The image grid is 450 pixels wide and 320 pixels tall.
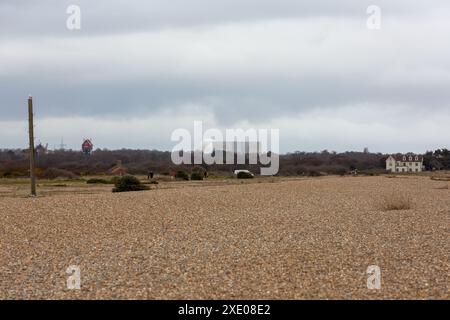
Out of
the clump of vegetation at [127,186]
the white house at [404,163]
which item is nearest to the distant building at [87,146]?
the white house at [404,163]

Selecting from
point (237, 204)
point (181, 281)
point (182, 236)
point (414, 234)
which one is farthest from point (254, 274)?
point (237, 204)

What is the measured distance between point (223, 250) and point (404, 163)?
81.3m

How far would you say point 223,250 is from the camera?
13.2 m

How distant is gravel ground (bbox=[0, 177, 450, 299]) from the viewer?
966 cm

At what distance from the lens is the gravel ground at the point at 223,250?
9.66 meters

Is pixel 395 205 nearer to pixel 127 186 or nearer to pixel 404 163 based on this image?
pixel 127 186

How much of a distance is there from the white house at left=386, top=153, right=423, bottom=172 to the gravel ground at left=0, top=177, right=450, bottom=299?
67256 mm

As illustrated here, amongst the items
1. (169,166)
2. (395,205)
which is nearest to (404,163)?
(169,166)

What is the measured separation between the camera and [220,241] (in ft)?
47.6

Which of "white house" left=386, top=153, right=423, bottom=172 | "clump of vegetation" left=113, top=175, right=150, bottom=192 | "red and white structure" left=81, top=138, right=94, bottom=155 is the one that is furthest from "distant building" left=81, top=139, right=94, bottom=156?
"clump of vegetation" left=113, top=175, right=150, bottom=192

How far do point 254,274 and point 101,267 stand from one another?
106 inches

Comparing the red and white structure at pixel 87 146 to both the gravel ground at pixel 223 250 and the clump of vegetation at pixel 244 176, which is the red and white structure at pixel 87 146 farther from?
the gravel ground at pixel 223 250
